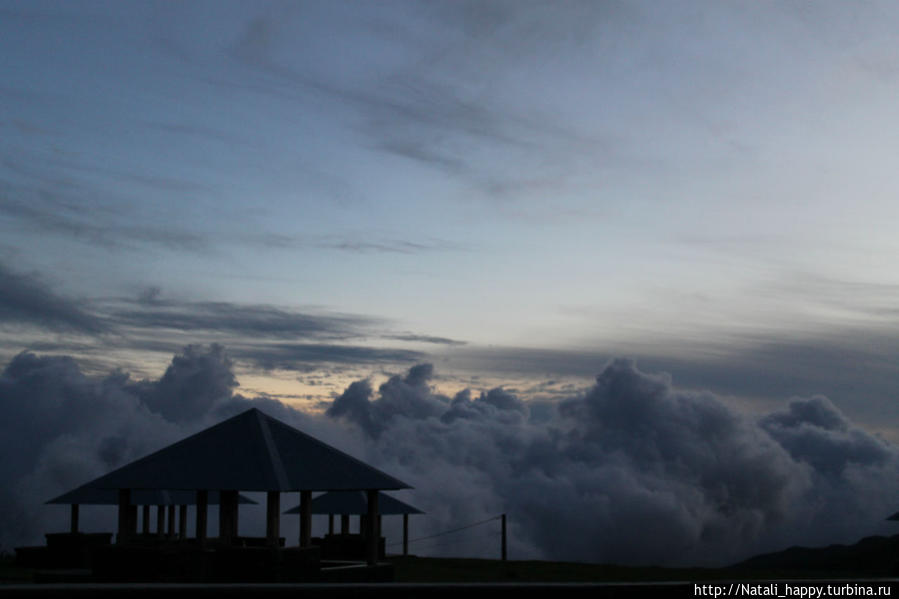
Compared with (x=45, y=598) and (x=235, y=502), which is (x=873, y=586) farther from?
(x=235, y=502)

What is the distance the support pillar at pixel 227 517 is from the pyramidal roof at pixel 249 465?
61 centimetres

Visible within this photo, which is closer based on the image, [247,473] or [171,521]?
[247,473]

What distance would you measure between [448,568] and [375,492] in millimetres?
9558

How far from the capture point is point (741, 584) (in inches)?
285

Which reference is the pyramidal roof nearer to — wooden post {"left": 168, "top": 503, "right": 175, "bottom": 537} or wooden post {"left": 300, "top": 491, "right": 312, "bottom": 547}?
wooden post {"left": 300, "top": 491, "right": 312, "bottom": 547}

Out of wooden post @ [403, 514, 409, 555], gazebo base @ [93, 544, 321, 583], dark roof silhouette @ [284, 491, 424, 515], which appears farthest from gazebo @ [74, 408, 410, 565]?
wooden post @ [403, 514, 409, 555]

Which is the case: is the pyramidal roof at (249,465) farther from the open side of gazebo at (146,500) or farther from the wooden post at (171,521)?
the wooden post at (171,521)

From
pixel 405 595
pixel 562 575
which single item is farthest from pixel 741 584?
pixel 562 575

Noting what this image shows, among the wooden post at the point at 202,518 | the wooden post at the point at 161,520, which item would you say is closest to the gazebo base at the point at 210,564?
the wooden post at the point at 202,518

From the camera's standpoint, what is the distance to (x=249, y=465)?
2284 centimetres

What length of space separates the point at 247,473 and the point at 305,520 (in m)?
1.95

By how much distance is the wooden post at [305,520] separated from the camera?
22.9 metres

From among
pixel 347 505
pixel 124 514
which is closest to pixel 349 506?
pixel 347 505

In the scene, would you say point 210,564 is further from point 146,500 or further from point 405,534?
A: point 405,534
